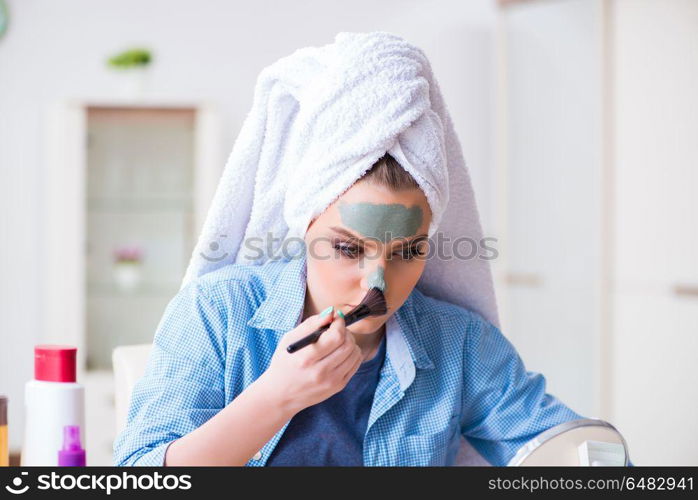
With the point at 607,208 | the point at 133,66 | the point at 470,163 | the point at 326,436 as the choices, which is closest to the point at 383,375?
the point at 326,436

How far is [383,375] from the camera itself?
96 cm

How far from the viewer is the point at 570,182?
9.05ft

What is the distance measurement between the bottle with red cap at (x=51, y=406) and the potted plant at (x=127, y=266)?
6.98 ft

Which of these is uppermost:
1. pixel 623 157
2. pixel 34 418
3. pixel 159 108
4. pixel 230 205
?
pixel 159 108

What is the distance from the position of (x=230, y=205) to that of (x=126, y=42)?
2341 mm

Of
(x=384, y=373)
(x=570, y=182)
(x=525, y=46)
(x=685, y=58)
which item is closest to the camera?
(x=384, y=373)

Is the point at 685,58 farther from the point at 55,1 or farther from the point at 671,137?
the point at 55,1

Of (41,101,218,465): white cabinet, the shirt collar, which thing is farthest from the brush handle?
(41,101,218,465): white cabinet

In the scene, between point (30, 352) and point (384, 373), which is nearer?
point (384, 373)

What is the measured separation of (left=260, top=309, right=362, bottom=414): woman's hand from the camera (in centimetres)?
76

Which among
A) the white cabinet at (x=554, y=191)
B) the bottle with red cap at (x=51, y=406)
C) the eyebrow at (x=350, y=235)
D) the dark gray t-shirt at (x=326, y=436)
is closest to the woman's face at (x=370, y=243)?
the eyebrow at (x=350, y=235)

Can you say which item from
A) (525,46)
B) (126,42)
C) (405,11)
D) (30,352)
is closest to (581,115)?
(525,46)

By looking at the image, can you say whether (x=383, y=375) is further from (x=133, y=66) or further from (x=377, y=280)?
(x=133, y=66)

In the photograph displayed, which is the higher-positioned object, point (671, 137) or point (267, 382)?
point (671, 137)
